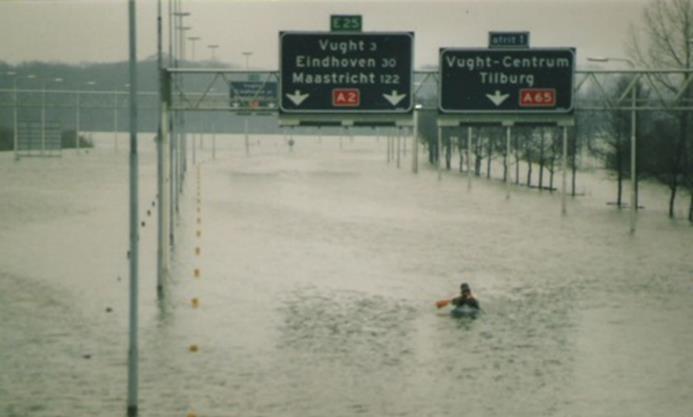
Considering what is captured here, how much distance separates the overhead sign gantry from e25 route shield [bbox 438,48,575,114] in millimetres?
1602

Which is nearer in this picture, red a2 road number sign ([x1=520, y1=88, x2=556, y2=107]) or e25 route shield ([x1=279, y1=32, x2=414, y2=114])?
e25 route shield ([x1=279, y1=32, x2=414, y2=114])

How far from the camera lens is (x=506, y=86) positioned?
28.3 metres

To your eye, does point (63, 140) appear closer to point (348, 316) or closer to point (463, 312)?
point (348, 316)

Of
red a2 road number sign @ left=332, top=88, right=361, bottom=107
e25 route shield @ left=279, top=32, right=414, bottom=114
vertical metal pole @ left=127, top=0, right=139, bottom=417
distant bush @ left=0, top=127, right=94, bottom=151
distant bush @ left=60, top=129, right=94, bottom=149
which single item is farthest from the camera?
distant bush @ left=60, top=129, right=94, bottom=149

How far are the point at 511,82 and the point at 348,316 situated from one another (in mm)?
7486

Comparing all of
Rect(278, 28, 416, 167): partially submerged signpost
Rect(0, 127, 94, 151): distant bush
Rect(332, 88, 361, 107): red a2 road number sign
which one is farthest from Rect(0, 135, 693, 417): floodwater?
Rect(0, 127, 94, 151): distant bush

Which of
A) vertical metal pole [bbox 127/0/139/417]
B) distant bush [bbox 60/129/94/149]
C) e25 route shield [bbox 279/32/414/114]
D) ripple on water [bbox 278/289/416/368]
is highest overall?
e25 route shield [bbox 279/32/414/114]

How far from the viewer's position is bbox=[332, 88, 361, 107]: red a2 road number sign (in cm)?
2727

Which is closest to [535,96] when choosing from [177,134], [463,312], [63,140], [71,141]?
[463,312]

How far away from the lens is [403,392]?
1775cm

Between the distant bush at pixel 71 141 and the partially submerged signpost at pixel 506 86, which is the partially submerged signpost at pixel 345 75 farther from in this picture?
the distant bush at pixel 71 141

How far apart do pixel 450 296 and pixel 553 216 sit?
1124 inches

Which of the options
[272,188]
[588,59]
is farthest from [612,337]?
[272,188]

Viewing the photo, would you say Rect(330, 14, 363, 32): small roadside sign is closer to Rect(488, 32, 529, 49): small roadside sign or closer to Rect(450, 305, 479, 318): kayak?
Rect(488, 32, 529, 49): small roadside sign
